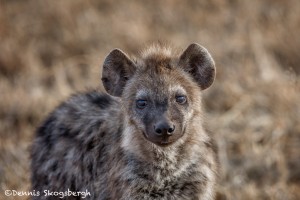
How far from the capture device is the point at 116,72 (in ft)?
17.2

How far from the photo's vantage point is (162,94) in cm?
484

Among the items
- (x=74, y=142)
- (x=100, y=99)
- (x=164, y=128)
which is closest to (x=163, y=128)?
Answer: (x=164, y=128)

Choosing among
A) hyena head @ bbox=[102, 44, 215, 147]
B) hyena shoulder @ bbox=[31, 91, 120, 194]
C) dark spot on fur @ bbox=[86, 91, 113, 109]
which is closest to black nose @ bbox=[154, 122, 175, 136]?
hyena head @ bbox=[102, 44, 215, 147]

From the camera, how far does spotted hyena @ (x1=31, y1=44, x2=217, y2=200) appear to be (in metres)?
4.87

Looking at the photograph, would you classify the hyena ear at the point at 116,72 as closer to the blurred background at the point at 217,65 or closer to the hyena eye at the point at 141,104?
the hyena eye at the point at 141,104

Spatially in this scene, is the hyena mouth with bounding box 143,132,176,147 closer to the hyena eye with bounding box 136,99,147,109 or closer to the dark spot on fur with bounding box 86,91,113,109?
the hyena eye with bounding box 136,99,147,109

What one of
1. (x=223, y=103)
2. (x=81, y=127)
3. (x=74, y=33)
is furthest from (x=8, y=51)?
(x=81, y=127)

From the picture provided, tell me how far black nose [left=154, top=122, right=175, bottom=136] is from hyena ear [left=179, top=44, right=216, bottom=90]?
2.23 ft

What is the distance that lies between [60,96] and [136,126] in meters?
3.29

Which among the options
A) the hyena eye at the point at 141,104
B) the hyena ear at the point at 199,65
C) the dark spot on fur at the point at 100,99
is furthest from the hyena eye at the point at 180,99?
the dark spot on fur at the point at 100,99

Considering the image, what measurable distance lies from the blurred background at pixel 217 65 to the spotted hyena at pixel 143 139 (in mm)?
949

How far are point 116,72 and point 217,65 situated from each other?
11.0 ft

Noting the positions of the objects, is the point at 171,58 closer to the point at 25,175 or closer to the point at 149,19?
the point at 25,175

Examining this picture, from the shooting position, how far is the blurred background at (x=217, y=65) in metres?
6.74
